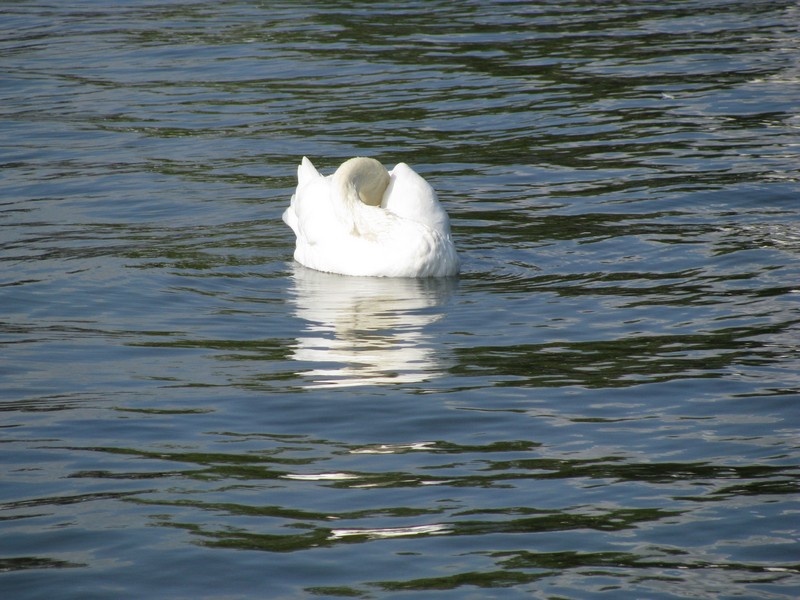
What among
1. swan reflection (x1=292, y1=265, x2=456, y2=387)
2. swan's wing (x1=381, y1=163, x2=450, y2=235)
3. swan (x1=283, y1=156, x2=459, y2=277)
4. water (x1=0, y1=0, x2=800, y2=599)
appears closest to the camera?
water (x1=0, y1=0, x2=800, y2=599)

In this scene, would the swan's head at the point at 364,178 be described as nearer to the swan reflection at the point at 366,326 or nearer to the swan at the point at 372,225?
the swan at the point at 372,225

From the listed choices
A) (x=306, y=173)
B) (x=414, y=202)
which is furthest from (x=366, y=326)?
(x=306, y=173)

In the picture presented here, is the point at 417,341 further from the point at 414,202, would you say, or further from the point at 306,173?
the point at 306,173

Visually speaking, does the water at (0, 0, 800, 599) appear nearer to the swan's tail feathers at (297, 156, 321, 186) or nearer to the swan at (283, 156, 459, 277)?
the swan at (283, 156, 459, 277)

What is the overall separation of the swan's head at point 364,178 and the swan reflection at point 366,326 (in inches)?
32.7

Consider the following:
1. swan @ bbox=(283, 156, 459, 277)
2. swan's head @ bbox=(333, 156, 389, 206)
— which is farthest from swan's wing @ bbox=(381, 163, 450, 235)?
swan's head @ bbox=(333, 156, 389, 206)

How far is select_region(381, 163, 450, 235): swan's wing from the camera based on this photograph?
11.0 meters

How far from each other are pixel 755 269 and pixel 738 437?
3.48 m

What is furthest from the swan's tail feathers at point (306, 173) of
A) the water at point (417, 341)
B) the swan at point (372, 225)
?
the water at point (417, 341)

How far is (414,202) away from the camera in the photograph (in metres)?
11.1

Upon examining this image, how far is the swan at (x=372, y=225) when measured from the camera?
1054 cm

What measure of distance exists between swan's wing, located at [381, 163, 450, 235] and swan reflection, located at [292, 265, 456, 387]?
0.62 metres

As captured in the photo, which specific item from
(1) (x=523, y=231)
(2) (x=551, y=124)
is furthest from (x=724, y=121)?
(1) (x=523, y=231)

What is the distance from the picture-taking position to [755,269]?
10117 millimetres
